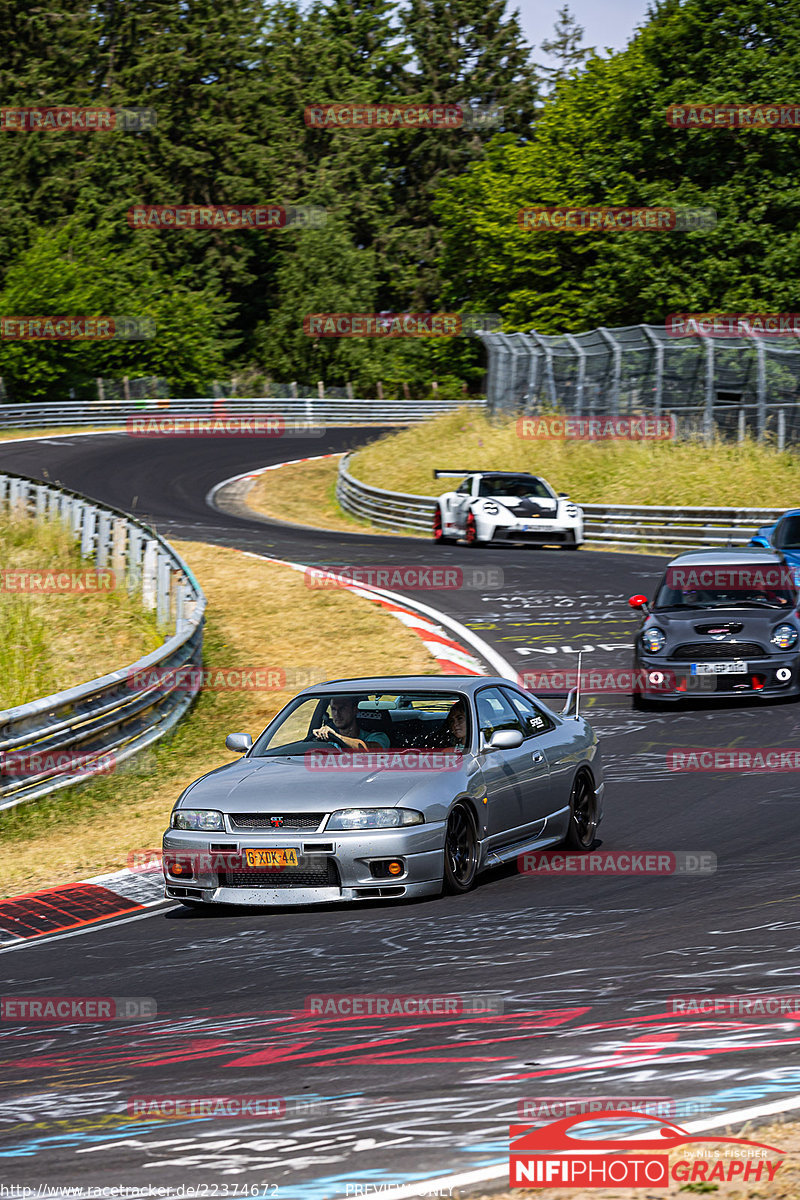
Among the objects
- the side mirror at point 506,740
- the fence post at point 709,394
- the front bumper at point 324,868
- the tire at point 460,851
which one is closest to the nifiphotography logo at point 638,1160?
the front bumper at point 324,868

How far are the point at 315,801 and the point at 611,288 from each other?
45.9 metres

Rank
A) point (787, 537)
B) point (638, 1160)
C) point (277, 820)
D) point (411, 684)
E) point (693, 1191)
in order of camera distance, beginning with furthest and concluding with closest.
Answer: point (787, 537), point (411, 684), point (277, 820), point (638, 1160), point (693, 1191)

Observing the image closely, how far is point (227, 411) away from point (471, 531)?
31552 mm

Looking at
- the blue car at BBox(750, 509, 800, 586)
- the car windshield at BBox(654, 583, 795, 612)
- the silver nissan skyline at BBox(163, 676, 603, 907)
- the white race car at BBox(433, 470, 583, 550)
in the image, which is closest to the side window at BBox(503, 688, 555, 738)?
the silver nissan skyline at BBox(163, 676, 603, 907)

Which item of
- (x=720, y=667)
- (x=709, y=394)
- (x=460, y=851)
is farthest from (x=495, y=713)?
(x=709, y=394)

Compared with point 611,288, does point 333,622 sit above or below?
below

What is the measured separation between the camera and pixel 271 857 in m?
8.42

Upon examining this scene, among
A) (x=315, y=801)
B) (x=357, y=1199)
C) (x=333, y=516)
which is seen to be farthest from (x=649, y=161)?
(x=357, y=1199)

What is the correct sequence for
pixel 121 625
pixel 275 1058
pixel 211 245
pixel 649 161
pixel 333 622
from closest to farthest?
pixel 275 1058 < pixel 121 625 < pixel 333 622 < pixel 649 161 < pixel 211 245

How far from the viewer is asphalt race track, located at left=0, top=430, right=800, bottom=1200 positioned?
184 inches

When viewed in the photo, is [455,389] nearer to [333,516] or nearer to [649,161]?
[649,161]

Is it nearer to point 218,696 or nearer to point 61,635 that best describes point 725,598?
point 218,696

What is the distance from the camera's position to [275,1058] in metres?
5.66

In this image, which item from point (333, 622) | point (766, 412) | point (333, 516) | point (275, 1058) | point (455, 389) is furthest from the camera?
point (455, 389)
